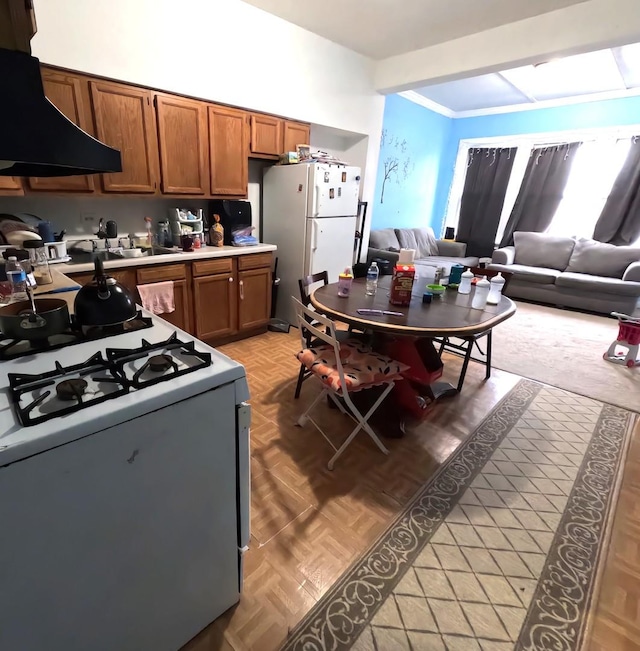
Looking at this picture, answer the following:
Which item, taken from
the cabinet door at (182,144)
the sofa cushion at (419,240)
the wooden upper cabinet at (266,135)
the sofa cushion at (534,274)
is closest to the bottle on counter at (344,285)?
the cabinet door at (182,144)

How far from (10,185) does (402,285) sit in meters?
2.35

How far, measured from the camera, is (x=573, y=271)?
5.01m

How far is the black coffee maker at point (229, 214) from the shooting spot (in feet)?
10.8

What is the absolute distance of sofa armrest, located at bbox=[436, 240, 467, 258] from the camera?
6.05 metres

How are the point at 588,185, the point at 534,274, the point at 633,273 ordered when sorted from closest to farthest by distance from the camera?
the point at 633,273 → the point at 534,274 → the point at 588,185

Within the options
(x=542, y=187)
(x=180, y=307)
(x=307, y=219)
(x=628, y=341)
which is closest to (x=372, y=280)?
(x=307, y=219)

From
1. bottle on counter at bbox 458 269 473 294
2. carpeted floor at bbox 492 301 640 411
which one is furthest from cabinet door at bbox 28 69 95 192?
carpeted floor at bbox 492 301 640 411

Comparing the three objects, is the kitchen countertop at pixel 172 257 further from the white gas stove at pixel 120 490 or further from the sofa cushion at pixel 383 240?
the sofa cushion at pixel 383 240

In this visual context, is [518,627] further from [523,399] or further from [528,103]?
[528,103]

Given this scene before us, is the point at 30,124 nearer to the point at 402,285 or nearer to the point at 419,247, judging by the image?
the point at 402,285

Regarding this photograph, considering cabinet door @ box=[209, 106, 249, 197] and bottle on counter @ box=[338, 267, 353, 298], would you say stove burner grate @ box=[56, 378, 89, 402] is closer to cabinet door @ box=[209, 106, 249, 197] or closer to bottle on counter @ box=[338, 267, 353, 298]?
bottle on counter @ box=[338, 267, 353, 298]

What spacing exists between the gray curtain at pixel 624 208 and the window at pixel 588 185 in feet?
0.33

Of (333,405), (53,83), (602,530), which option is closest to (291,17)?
(53,83)

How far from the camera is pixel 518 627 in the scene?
4.06 ft
